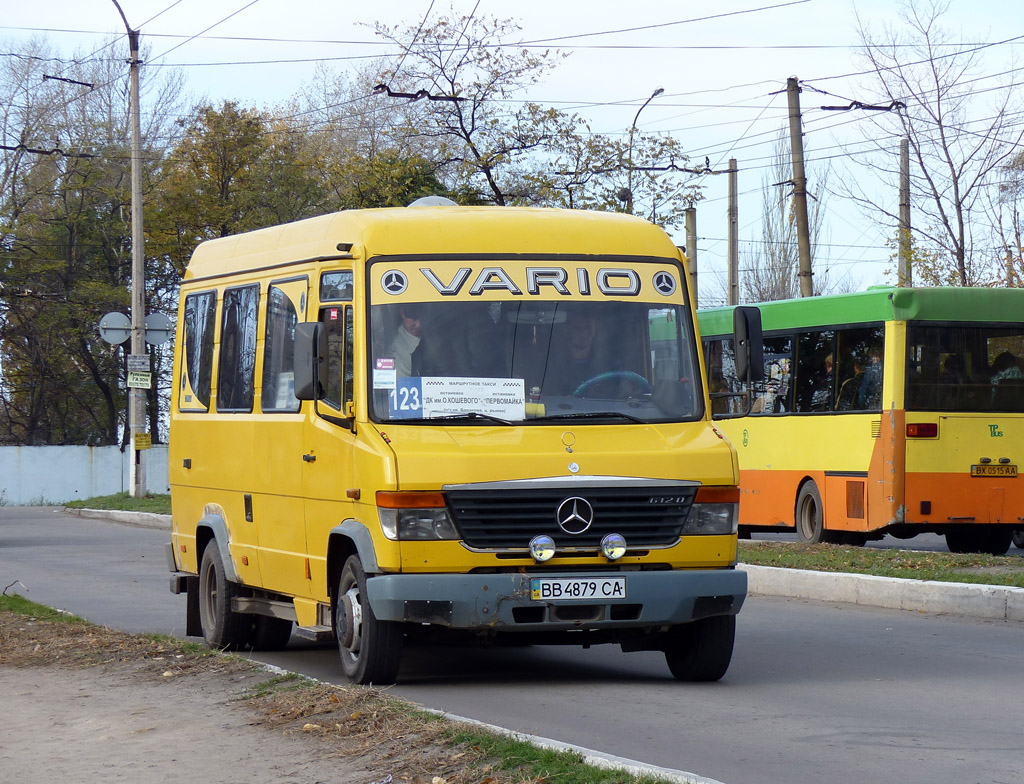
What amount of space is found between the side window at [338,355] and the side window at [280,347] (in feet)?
1.56

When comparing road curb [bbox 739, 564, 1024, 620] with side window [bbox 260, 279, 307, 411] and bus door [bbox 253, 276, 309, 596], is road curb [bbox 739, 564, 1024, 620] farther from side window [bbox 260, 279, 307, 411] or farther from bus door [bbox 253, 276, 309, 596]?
side window [bbox 260, 279, 307, 411]

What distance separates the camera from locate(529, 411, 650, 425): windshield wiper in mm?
8914

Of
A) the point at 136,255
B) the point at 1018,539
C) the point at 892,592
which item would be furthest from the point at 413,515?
the point at 136,255

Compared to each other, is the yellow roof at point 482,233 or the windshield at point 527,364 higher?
the yellow roof at point 482,233

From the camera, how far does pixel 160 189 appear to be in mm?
50625

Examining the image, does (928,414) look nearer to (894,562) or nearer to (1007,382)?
(1007,382)

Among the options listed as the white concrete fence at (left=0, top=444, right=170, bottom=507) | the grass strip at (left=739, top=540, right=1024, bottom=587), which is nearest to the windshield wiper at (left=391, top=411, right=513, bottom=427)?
the grass strip at (left=739, top=540, right=1024, bottom=587)

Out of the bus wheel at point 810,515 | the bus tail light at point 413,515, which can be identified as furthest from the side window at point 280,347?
the bus wheel at point 810,515

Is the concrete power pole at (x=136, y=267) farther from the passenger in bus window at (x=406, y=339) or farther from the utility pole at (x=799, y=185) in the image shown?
the passenger in bus window at (x=406, y=339)

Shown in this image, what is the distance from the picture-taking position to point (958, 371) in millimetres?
18188

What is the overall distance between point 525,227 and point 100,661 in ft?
12.6

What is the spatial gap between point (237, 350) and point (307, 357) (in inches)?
80.0

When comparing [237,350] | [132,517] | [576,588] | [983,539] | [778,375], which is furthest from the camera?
[132,517]

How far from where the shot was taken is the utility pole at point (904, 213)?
3070 centimetres
